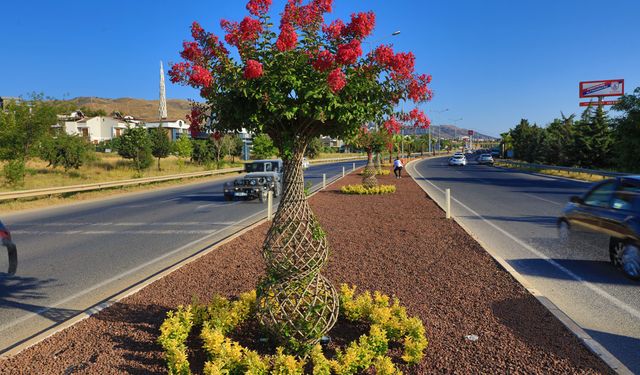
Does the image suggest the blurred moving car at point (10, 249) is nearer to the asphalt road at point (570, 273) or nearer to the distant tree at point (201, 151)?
the asphalt road at point (570, 273)

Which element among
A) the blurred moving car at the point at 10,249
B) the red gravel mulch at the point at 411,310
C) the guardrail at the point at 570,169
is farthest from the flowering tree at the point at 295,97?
the guardrail at the point at 570,169

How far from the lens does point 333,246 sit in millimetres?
8203

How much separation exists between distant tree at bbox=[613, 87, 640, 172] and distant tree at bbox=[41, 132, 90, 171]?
39.0m

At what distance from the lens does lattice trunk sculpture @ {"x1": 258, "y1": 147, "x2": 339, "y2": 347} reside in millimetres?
3572

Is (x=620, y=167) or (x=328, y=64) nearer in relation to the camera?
(x=328, y=64)

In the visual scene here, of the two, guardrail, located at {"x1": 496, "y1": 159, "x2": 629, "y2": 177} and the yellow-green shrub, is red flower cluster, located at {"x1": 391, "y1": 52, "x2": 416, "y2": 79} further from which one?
guardrail, located at {"x1": 496, "y1": 159, "x2": 629, "y2": 177}

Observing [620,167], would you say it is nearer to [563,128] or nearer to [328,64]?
[563,128]

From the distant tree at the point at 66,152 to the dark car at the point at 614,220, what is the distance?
122 feet

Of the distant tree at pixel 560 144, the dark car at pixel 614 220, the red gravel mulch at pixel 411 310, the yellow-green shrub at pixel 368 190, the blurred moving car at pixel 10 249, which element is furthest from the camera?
the distant tree at pixel 560 144

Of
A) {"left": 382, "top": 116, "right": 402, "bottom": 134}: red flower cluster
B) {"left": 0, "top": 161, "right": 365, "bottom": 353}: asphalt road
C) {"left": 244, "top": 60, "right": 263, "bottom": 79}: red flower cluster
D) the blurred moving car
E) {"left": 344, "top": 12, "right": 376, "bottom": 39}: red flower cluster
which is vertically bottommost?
{"left": 0, "top": 161, "right": 365, "bottom": 353}: asphalt road

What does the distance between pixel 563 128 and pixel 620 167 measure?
19.0 meters

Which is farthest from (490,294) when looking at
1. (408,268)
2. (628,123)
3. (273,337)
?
(628,123)

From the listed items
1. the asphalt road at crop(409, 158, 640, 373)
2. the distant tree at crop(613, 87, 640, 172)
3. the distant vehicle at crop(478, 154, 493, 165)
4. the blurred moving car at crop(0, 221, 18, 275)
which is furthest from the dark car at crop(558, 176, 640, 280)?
the distant vehicle at crop(478, 154, 493, 165)

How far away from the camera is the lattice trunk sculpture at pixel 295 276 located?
3.57 metres
